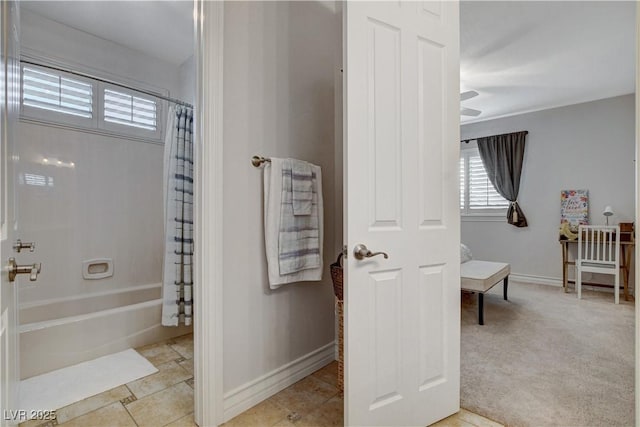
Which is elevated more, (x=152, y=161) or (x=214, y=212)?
(x=152, y=161)

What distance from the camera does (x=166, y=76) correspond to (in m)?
3.29

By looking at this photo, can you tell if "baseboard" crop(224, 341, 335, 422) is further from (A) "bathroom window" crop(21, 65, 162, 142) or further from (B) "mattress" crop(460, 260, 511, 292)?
(A) "bathroom window" crop(21, 65, 162, 142)

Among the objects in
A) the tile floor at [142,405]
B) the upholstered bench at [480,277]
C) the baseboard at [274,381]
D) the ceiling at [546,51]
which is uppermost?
the ceiling at [546,51]

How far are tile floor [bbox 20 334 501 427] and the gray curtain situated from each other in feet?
13.2

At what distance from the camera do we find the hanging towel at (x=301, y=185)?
1816mm

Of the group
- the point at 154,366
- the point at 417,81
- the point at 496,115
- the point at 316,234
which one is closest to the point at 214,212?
the point at 316,234

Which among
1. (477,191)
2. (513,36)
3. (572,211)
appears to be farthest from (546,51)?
(477,191)

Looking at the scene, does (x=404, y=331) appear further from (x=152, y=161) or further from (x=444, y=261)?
(x=152, y=161)

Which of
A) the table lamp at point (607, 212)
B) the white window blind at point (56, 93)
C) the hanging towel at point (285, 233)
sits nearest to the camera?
the hanging towel at point (285, 233)

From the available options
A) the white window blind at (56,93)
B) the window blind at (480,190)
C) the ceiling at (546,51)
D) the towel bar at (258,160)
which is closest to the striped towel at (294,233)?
the towel bar at (258,160)

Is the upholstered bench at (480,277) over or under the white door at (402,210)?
under

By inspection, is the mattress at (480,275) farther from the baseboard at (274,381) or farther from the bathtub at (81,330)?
the bathtub at (81,330)

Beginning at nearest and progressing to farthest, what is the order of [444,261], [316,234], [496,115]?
[444,261] < [316,234] < [496,115]

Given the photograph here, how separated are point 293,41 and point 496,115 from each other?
420 centimetres
